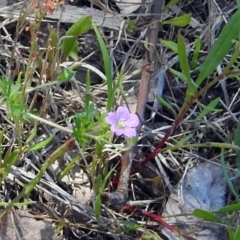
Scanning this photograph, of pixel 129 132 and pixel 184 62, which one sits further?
pixel 184 62

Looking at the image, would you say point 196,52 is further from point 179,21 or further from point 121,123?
point 121,123

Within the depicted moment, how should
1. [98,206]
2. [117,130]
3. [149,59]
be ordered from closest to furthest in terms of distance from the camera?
[117,130] < [98,206] < [149,59]

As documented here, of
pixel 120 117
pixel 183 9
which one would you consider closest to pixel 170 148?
pixel 120 117

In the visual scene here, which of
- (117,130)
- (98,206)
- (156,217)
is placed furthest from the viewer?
(156,217)

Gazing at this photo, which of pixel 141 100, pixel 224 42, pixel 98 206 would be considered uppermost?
pixel 224 42

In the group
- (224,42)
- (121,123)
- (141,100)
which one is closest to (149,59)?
(141,100)

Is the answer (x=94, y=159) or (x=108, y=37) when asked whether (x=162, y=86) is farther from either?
(x=94, y=159)
